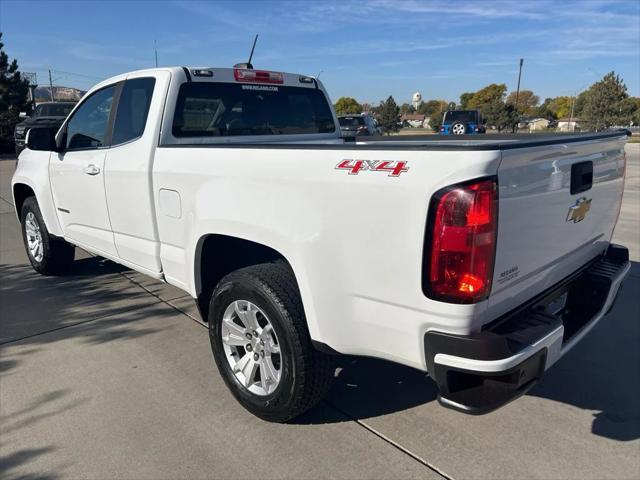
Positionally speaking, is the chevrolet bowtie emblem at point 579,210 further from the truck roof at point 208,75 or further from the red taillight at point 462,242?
the truck roof at point 208,75

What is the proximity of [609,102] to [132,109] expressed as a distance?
47.7m

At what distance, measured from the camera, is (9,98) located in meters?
25.9

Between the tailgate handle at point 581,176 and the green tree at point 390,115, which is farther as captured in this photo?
the green tree at point 390,115

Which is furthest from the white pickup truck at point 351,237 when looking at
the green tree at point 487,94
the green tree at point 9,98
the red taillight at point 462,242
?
the green tree at point 487,94

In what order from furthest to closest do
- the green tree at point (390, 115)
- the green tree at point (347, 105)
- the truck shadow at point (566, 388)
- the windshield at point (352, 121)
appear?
1. the green tree at point (347, 105)
2. the green tree at point (390, 115)
3. the windshield at point (352, 121)
4. the truck shadow at point (566, 388)

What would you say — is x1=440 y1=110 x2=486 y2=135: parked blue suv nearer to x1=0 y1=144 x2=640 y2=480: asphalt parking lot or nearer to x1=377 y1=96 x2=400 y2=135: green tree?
x1=0 y1=144 x2=640 y2=480: asphalt parking lot

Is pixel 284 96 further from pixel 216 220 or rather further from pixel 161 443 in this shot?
pixel 161 443

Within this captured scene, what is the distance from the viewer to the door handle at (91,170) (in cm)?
390

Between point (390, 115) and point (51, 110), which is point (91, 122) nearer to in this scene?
point (51, 110)

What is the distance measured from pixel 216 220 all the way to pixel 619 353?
2.98m

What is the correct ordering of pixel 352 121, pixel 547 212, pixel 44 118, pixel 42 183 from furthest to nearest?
pixel 352 121, pixel 44 118, pixel 42 183, pixel 547 212

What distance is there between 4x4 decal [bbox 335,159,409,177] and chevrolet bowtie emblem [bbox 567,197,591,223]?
3.35ft

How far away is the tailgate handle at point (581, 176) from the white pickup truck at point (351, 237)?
1cm

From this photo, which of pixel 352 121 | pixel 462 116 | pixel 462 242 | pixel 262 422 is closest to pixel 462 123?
pixel 462 116
